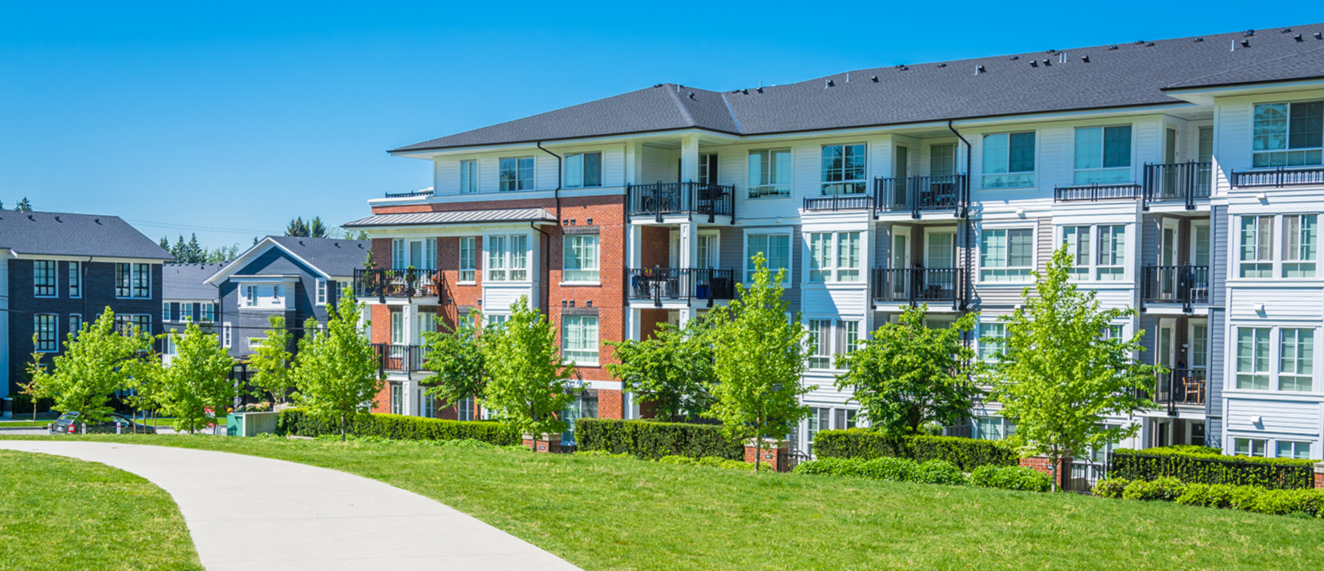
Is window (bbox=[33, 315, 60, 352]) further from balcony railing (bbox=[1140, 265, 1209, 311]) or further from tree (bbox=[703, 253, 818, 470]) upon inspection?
balcony railing (bbox=[1140, 265, 1209, 311])

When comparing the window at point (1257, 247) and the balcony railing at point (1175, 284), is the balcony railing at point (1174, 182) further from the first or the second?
the window at point (1257, 247)

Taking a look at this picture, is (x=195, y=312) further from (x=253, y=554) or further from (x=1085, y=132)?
(x=253, y=554)

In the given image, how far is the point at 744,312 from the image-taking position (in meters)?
29.8

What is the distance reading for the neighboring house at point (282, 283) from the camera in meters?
78.4

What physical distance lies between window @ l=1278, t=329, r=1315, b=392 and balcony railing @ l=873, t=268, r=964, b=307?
29.9 ft

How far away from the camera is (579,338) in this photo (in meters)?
41.7

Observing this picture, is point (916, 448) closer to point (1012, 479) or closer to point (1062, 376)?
point (1012, 479)

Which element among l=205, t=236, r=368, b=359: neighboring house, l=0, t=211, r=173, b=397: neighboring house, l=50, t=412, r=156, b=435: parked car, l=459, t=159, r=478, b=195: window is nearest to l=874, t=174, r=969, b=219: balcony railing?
l=459, t=159, r=478, b=195: window

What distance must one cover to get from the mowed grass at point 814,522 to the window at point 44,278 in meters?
47.0

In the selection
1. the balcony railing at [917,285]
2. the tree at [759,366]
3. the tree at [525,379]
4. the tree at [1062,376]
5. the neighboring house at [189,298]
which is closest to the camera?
the tree at [1062,376]

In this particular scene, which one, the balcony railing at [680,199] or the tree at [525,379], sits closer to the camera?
the tree at [525,379]

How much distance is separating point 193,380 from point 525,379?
14552mm

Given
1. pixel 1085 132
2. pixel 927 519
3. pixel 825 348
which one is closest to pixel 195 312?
pixel 825 348

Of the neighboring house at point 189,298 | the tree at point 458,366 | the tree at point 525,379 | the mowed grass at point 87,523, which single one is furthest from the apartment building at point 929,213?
the neighboring house at point 189,298
